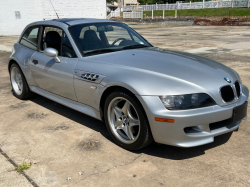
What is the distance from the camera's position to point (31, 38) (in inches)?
201

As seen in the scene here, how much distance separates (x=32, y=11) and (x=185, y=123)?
2401 centimetres

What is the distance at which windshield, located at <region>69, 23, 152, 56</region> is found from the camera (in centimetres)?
405

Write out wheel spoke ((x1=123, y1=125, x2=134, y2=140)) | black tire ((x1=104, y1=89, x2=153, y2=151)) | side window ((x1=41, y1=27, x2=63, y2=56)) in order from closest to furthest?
black tire ((x1=104, y1=89, x2=153, y2=151)) < wheel spoke ((x1=123, y1=125, x2=134, y2=140)) < side window ((x1=41, y1=27, x2=63, y2=56))

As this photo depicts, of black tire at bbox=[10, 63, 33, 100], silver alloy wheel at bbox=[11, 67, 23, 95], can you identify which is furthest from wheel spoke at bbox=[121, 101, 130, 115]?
silver alloy wheel at bbox=[11, 67, 23, 95]

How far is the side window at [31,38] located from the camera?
492cm

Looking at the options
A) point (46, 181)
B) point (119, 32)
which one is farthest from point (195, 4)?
point (46, 181)

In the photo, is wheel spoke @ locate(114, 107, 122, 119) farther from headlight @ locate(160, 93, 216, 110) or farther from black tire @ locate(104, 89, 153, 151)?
headlight @ locate(160, 93, 216, 110)

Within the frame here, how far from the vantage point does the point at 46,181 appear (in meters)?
2.79

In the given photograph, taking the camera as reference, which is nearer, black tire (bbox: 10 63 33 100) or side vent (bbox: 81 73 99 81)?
side vent (bbox: 81 73 99 81)

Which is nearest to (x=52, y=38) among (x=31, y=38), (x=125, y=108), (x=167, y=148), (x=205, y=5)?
(x=31, y=38)

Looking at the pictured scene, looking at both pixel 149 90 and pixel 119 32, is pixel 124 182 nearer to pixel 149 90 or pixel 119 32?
pixel 149 90

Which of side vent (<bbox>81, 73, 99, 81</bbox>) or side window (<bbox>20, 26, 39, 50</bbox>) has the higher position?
side window (<bbox>20, 26, 39, 50</bbox>)

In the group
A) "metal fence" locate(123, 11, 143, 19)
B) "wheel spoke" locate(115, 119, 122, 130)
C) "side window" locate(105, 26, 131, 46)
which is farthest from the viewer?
"metal fence" locate(123, 11, 143, 19)

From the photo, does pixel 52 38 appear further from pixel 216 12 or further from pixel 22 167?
pixel 216 12
